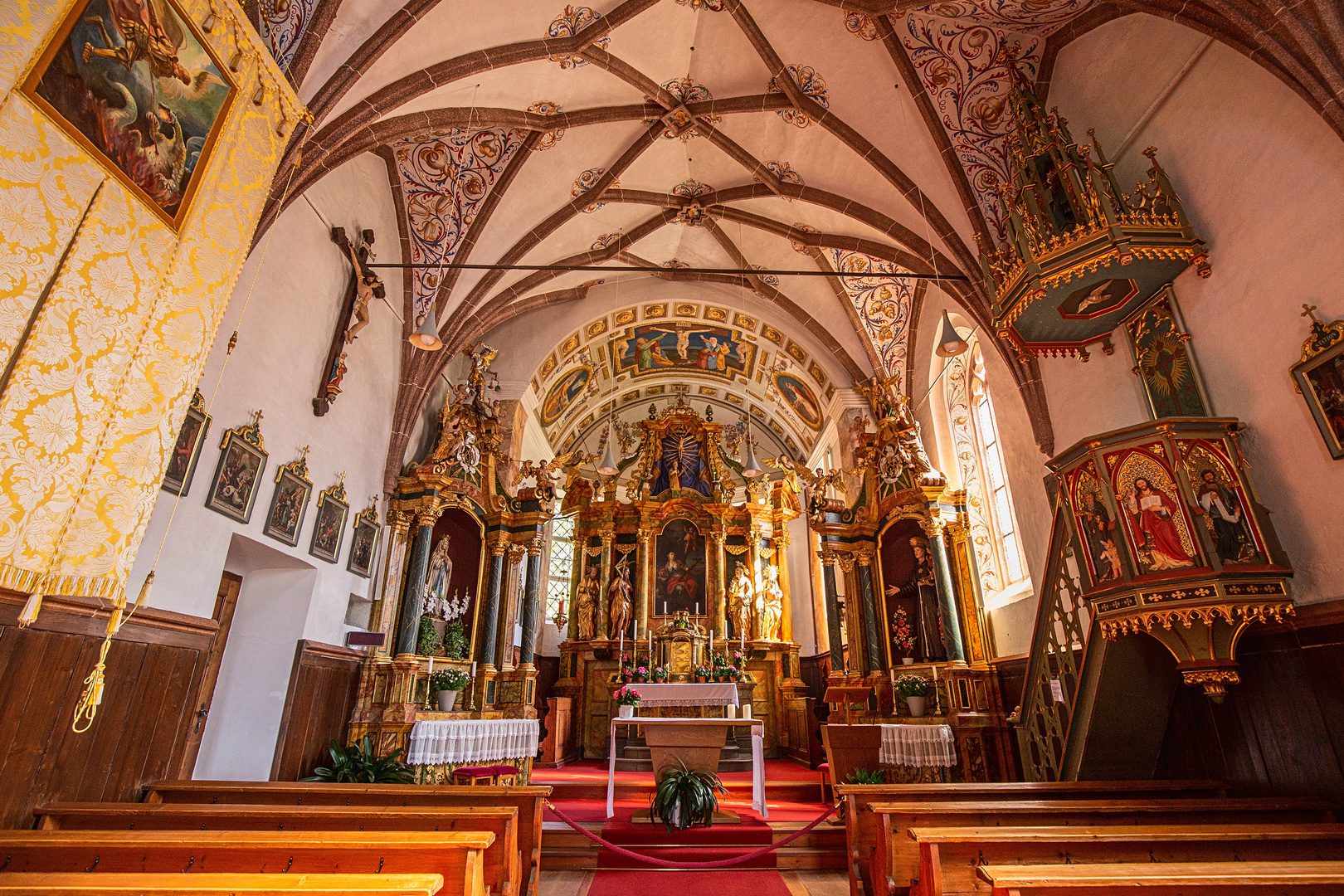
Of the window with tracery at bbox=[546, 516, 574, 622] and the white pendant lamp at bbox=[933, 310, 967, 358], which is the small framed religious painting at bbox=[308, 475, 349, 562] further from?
the white pendant lamp at bbox=[933, 310, 967, 358]

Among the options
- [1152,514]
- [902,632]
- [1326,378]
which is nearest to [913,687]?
[902,632]

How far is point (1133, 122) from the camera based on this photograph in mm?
7238

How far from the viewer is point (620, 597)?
16156 millimetres

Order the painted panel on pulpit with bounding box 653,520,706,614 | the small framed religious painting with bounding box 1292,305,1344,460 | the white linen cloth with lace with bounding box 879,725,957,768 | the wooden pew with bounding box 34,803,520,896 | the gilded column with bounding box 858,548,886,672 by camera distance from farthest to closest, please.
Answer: the painted panel on pulpit with bounding box 653,520,706,614, the gilded column with bounding box 858,548,886,672, the white linen cloth with lace with bounding box 879,725,957,768, the small framed religious painting with bounding box 1292,305,1344,460, the wooden pew with bounding box 34,803,520,896

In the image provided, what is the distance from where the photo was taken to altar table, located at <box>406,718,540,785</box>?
913 centimetres

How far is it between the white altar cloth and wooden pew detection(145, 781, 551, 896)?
332 cm

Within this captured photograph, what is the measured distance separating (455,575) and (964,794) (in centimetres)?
942

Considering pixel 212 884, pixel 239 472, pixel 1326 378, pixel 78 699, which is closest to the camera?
pixel 212 884

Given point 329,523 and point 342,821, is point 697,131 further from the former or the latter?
point 342,821

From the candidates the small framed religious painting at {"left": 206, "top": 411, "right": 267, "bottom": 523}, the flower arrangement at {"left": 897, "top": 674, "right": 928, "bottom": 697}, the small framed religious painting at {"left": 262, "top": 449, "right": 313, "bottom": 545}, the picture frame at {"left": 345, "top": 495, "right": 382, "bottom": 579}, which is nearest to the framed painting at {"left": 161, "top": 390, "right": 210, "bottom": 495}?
the small framed religious painting at {"left": 206, "top": 411, "right": 267, "bottom": 523}

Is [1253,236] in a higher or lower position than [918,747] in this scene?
higher

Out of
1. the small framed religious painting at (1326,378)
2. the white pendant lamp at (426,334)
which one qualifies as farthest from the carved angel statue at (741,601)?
the small framed religious painting at (1326,378)

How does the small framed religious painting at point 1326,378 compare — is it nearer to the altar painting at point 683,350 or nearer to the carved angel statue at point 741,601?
the carved angel statue at point 741,601

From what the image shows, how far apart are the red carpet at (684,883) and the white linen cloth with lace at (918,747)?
3.56 meters
